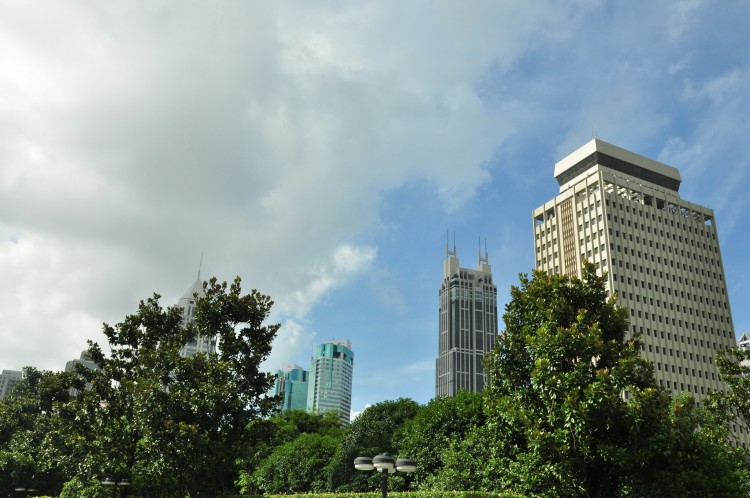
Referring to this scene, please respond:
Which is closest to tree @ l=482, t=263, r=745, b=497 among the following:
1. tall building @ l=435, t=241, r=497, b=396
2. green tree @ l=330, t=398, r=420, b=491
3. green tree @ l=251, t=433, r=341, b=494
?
green tree @ l=330, t=398, r=420, b=491

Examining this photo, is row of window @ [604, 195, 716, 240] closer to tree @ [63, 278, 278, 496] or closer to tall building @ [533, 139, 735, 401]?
tall building @ [533, 139, 735, 401]

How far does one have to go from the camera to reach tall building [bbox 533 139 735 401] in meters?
93.1

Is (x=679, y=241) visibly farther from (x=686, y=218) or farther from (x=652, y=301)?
(x=652, y=301)

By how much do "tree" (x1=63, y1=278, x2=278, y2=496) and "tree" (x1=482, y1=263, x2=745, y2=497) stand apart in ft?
34.8

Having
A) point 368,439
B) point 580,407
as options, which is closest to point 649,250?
point 368,439

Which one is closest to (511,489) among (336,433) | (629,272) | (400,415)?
(400,415)

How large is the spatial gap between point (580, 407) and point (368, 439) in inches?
794

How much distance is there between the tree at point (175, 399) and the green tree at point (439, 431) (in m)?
8.45

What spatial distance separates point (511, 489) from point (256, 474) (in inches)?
957

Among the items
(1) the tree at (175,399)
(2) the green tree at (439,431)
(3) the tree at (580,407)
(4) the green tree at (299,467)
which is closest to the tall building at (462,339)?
(4) the green tree at (299,467)

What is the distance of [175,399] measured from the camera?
2364 cm

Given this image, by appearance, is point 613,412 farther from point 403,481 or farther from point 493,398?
point 403,481

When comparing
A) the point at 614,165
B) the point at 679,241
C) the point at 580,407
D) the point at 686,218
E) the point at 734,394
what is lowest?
the point at 580,407

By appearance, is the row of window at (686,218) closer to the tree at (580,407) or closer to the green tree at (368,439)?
the green tree at (368,439)
